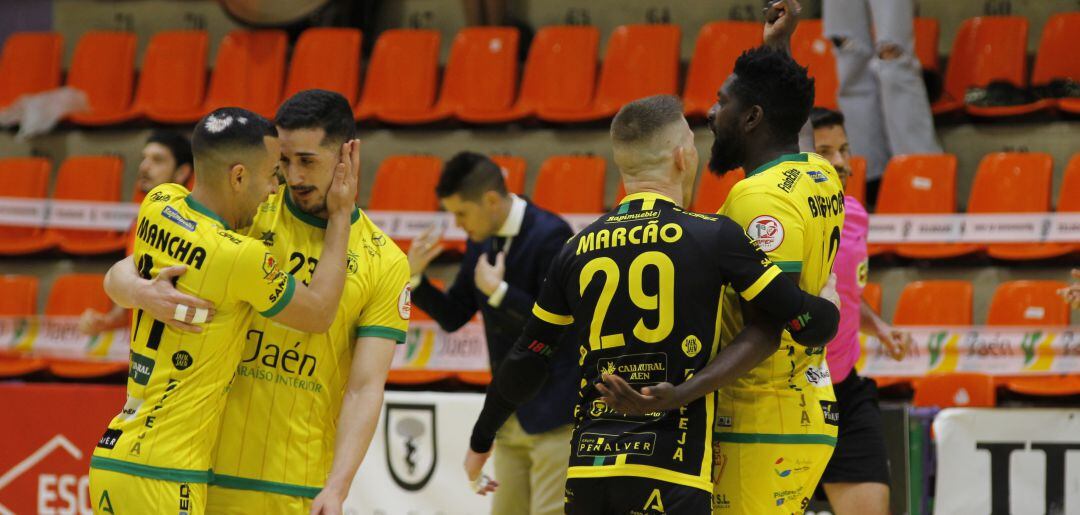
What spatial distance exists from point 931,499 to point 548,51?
5.44 m

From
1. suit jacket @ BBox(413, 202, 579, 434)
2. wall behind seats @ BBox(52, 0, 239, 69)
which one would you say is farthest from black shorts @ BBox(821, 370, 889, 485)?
wall behind seats @ BBox(52, 0, 239, 69)

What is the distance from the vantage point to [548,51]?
1023 cm

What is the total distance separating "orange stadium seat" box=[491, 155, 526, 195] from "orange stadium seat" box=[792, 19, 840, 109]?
7.32 feet

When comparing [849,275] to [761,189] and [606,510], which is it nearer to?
[761,189]

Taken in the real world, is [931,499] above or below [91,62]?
below

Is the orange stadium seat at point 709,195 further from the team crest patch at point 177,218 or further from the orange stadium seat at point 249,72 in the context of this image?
the team crest patch at point 177,218

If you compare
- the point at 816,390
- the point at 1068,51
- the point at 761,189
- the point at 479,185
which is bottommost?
the point at 816,390

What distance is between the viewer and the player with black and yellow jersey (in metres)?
3.23

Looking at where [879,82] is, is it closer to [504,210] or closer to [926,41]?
[926,41]

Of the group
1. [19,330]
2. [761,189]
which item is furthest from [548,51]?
[761,189]

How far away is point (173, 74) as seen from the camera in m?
11.0

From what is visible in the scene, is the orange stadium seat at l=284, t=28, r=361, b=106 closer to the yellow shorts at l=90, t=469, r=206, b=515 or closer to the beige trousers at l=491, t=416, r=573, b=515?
the beige trousers at l=491, t=416, r=573, b=515

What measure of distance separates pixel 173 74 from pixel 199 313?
8206 millimetres

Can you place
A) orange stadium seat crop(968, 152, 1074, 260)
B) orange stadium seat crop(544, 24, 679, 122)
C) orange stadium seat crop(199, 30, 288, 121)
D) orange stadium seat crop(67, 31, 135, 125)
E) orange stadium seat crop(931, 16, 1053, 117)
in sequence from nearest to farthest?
orange stadium seat crop(968, 152, 1074, 260)
orange stadium seat crop(931, 16, 1053, 117)
orange stadium seat crop(544, 24, 679, 122)
orange stadium seat crop(199, 30, 288, 121)
orange stadium seat crop(67, 31, 135, 125)
